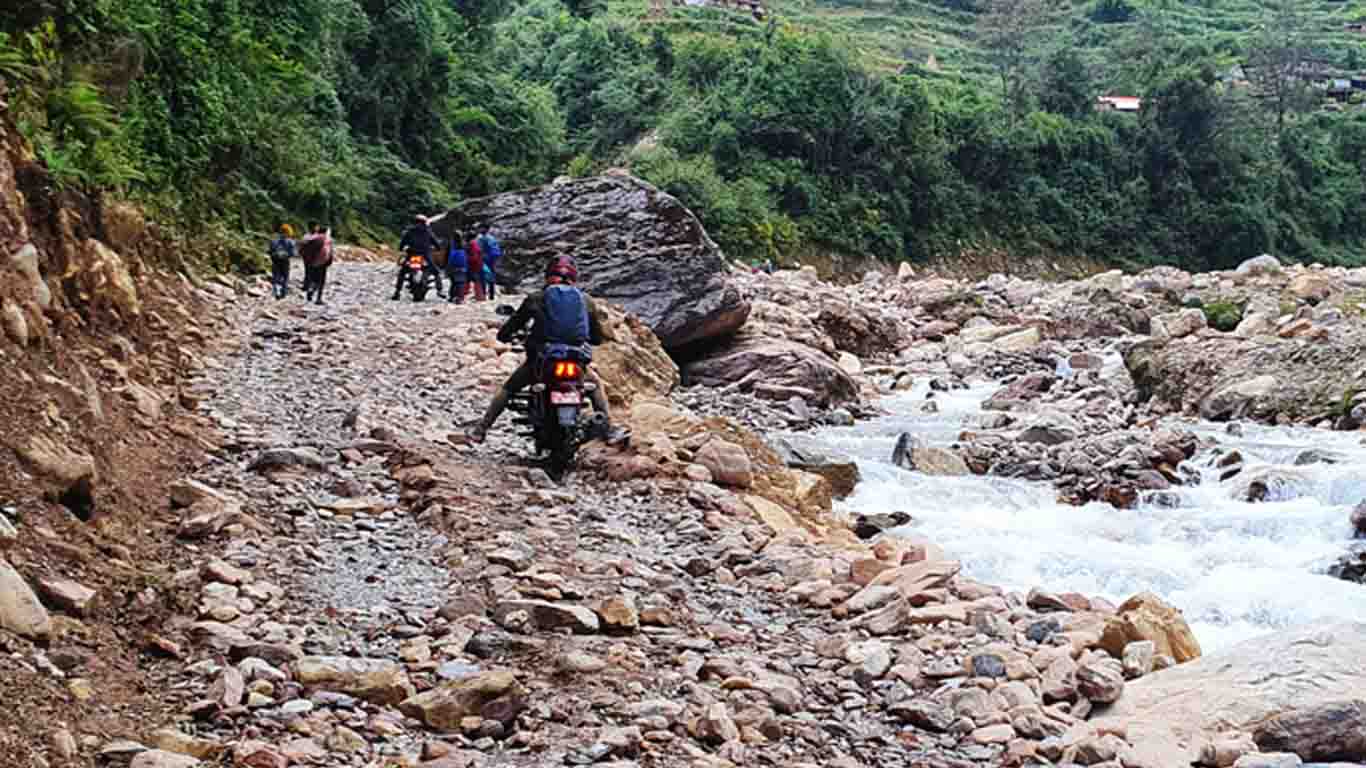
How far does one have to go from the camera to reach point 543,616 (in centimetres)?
545

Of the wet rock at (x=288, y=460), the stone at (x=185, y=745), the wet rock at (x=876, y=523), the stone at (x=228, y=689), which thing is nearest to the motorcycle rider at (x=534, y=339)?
the wet rock at (x=288, y=460)

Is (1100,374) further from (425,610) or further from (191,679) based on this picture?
(191,679)

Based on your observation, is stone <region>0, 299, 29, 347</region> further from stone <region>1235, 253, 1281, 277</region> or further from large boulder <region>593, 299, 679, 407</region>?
stone <region>1235, 253, 1281, 277</region>

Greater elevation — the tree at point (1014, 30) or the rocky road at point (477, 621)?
the tree at point (1014, 30)

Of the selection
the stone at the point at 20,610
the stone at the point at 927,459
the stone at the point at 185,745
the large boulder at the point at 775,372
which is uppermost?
the stone at the point at 20,610

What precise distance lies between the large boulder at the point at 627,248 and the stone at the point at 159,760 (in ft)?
49.2

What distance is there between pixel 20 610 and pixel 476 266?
1468 cm

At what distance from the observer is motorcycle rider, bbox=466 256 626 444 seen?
8664mm

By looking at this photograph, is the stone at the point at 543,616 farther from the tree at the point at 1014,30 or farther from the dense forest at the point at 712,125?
the tree at the point at 1014,30

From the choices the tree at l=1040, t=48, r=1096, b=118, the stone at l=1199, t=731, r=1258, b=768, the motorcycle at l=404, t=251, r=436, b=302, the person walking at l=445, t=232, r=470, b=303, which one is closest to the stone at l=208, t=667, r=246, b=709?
the stone at l=1199, t=731, r=1258, b=768

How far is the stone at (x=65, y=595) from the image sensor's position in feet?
14.2

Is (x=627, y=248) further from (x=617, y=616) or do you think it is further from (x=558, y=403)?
(x=617, y=616)

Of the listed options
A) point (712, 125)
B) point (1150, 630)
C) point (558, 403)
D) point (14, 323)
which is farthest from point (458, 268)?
point (712, 125)

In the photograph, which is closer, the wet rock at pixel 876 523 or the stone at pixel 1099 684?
the stone at pixel 1099 684
